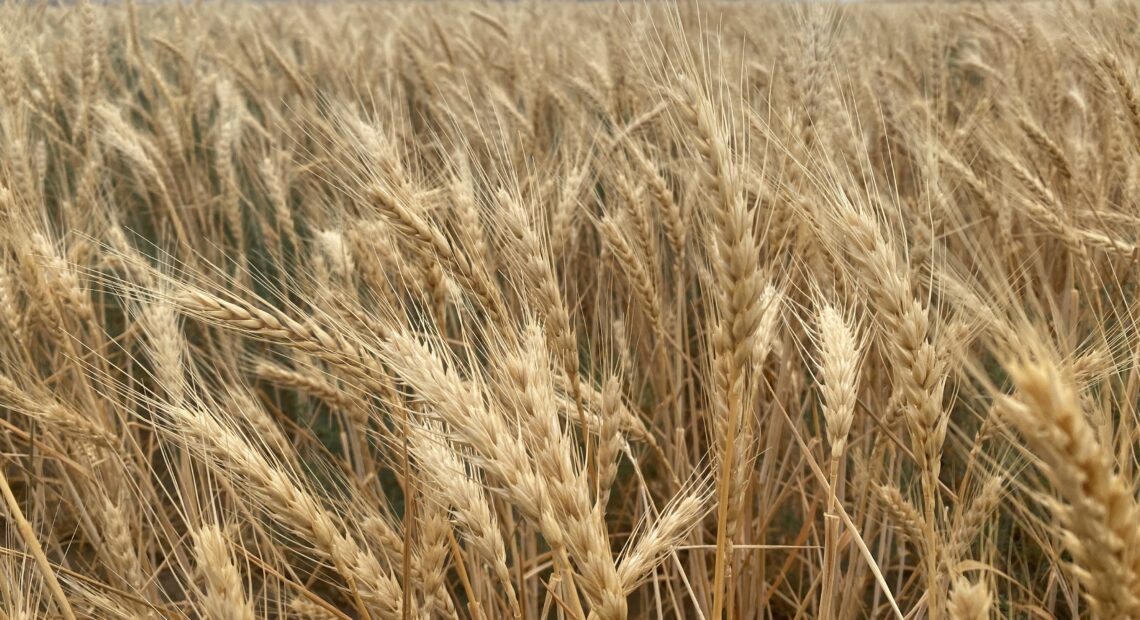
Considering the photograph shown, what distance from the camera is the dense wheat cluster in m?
0.96

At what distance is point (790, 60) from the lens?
2.08 m

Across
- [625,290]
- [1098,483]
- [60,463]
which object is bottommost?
[625,290]

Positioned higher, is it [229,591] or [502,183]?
[502,183]

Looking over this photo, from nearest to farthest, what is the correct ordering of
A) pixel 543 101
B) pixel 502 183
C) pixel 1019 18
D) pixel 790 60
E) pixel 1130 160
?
pixel 502 183, pixel 1130 160, pixel 790 60, pixel 543 101, pixel 1019 18

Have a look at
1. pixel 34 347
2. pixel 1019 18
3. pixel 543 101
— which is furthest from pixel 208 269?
pixel 1019 18

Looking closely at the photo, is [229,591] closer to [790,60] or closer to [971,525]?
[971,525]

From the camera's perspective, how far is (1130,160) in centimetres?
193

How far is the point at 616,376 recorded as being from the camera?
1.33 meters

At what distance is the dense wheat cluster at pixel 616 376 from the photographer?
3.15 feet

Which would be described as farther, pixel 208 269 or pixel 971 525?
pixel 208 269

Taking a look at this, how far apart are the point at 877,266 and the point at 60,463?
5.71 ft

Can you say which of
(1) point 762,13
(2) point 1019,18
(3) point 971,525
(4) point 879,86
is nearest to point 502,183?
(3) point 971,525

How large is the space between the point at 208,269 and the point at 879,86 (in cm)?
289

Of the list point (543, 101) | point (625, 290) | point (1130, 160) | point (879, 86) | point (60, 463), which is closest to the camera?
point (60, 463)
